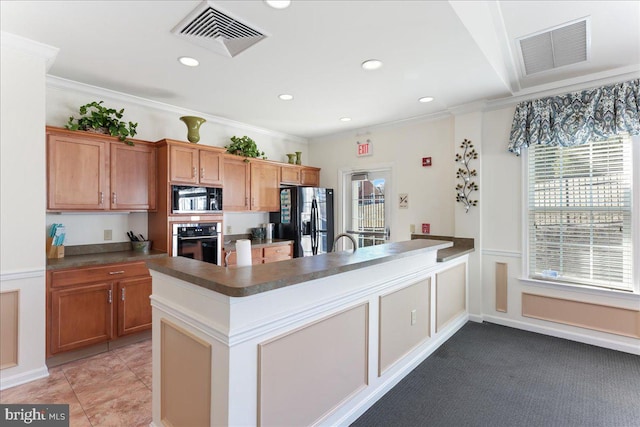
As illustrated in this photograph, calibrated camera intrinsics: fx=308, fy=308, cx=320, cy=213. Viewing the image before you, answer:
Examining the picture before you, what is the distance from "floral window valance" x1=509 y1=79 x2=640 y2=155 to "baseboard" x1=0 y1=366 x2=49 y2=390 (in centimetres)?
495

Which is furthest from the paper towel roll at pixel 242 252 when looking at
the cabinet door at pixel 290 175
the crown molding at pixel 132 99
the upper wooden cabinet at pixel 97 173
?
the cabinet door at pixel 290 175

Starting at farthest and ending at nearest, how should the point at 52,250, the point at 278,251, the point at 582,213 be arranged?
1. the point at 278,251
2. the point at 582,213
3. the point at 52,250

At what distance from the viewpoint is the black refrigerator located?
4777mm

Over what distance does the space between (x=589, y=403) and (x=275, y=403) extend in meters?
2.26

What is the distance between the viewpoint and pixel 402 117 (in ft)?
14.2

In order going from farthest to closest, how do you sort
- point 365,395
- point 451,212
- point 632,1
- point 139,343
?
1. point 451,212
2. point 139,343
3. point 632,1
4. point 365,395

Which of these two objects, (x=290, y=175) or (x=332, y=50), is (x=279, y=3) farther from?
(x=290, y=175)

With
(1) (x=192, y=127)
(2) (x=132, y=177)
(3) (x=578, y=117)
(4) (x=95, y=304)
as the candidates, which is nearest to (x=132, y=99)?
(1) (x=192, y=127)

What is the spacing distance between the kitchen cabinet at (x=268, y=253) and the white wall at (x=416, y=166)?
62.9 inches

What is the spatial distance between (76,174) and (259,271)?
2.56 metres

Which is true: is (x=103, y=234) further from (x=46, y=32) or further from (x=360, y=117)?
(x=360, y=117)

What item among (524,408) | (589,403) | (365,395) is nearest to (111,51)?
(365,395)

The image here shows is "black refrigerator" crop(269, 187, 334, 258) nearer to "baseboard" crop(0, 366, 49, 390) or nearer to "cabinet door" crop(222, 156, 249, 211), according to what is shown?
"cabinet door" crop(222, 156, 249, 211)

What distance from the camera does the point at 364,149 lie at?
4883 millimetres
